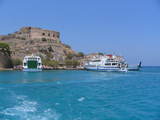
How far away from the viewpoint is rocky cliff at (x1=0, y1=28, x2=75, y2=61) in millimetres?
102750

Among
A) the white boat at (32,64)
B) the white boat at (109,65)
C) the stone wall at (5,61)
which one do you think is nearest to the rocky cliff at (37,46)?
the stone wall at (5,61)

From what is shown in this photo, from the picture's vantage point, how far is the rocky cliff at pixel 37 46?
337ft

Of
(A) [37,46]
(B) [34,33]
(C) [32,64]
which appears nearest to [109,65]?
(C) [32,64]

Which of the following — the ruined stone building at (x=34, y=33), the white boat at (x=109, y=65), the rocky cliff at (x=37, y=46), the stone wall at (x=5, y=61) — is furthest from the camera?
the ruined stone building at (x=34, y=33)

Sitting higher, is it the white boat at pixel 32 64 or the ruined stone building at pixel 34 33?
the ruined stone building at pixel 34 33

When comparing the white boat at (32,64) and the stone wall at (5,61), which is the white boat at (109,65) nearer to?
the white boat at (32,64)

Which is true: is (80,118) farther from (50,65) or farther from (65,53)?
(65,53)

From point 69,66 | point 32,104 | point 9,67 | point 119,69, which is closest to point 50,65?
point 69,66

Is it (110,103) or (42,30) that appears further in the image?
(42,30)

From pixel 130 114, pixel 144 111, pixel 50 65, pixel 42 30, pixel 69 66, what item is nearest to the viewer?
pixel 130 114

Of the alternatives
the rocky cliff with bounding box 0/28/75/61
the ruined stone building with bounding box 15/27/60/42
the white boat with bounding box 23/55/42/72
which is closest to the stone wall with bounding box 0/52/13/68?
the white boat with bounding box 23/55/42/72

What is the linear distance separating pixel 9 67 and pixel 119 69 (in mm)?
38338

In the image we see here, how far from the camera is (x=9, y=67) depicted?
8688 centimetres

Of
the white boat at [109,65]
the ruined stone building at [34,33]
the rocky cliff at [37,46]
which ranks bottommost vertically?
the white boat at [109,65]
